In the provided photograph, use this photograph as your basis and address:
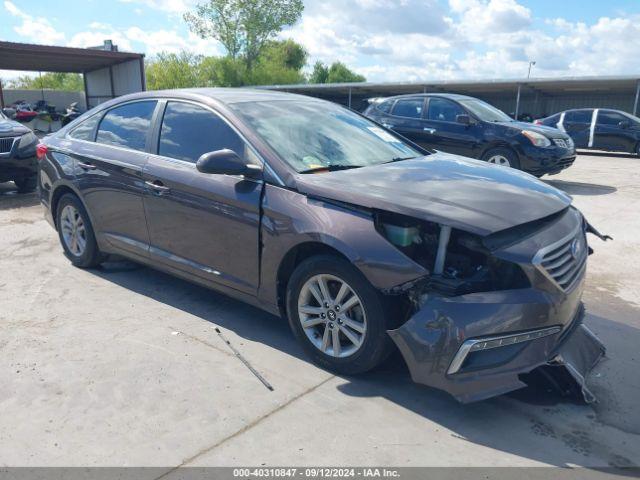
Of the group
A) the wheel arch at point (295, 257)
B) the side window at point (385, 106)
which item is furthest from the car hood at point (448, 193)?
the side window at point (385, 106)

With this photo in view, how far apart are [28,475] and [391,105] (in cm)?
982

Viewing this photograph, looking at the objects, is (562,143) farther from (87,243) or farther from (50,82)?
(50,82)

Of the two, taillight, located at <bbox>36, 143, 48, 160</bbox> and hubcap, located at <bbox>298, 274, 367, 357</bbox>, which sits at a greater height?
taillight, located at <bbox>36, 143, 48, 160</bbox>

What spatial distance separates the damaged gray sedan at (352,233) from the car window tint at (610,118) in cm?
1471

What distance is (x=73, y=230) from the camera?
207 inches

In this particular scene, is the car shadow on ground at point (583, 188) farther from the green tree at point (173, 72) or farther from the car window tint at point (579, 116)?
the green tree at point (173, 72)

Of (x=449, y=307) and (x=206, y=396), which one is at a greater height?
(x=449, y=307)

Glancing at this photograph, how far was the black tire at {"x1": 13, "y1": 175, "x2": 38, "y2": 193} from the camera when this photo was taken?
923 cm

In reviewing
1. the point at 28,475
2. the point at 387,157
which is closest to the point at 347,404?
the point at 28,475

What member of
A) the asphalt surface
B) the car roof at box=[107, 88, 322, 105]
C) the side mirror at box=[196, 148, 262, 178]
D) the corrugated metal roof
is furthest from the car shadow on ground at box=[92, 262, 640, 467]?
the corrugated metal roof

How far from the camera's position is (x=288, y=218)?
11.0 ft

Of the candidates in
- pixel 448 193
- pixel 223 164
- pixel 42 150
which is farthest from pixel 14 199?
pixel 448 193

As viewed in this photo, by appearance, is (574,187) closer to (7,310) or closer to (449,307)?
(449,307)

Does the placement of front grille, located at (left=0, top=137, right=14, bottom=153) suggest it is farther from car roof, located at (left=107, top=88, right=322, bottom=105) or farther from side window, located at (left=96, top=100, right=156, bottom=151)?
car roof, located at (left=107, top=88, right=322, bottom=105)
